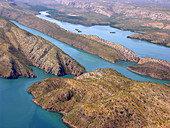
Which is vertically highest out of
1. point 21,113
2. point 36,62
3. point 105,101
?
point 105,101

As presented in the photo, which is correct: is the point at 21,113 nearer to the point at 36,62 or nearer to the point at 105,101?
the point at 105,101

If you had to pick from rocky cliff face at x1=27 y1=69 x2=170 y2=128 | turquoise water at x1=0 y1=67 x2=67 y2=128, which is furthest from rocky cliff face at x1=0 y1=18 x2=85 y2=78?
rocky cliff face at x1=27 y1=69 x2=170 y2=128

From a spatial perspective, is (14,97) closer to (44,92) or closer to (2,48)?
(44,92)

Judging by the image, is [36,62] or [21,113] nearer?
[21,113]

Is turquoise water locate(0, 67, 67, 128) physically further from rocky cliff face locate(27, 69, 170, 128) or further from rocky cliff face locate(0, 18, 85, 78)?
rocky cliff face locate(0, 18, 85, 78)

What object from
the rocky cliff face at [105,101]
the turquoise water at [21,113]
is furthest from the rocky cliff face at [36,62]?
the rocky cliff face at [105,101]

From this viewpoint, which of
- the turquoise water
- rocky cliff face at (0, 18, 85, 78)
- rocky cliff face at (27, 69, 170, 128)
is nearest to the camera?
rocky cliff face at (27, 69, 170, 128)

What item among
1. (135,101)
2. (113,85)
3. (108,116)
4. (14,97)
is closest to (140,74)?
(113,85)

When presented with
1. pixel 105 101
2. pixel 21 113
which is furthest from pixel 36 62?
pixel 105 101

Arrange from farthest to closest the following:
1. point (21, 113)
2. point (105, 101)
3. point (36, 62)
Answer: point (36, 62)
point (21, 113)
point (105, 101)
